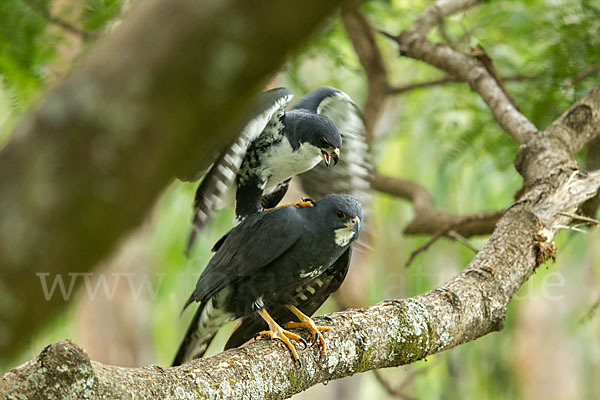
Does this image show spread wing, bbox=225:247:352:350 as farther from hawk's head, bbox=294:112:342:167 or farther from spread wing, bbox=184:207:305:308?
hawk's head, bbox=294:112:342:167

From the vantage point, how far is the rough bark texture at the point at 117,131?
2.28 ft

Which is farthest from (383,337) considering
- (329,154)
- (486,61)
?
(486,61)

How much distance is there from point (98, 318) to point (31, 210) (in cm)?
Result: 1010

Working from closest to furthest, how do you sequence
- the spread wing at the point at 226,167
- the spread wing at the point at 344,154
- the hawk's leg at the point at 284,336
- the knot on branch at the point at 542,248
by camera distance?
1. the hawk's leg at the point at 284,336
2. the spread wing at the point at 226,167
3. the knot on branch at the point at 542,248
4. the spread wing at the point at 344,154

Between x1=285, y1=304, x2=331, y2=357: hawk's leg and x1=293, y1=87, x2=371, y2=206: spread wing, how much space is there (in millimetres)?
855

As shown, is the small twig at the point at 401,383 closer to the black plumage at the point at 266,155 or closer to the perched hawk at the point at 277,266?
the perched hawk at the point at 277,266

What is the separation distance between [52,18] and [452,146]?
276 centimetres

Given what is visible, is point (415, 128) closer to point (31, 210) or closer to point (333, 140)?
point (333, 140)

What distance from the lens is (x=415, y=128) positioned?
6633 millimetres

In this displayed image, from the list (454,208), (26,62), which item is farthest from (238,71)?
(454,208)

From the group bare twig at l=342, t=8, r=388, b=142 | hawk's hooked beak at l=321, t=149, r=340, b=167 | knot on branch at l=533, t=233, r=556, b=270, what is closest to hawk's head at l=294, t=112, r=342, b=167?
hawk's hooked beak at l=321, t=149, r=340, b=167

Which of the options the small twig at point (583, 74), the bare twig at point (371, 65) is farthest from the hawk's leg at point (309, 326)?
the bare twig at point (371, 65)

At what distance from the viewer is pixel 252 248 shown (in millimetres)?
2689

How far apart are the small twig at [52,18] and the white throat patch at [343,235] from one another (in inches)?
68.4
